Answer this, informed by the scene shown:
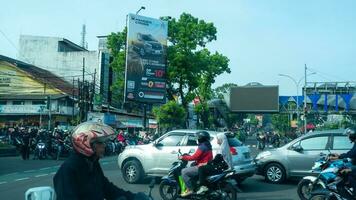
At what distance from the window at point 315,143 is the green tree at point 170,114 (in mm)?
22796

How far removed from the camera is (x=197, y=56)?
119 feet

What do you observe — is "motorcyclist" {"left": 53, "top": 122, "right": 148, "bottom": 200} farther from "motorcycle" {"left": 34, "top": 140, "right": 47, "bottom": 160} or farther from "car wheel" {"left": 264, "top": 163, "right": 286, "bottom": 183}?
"motorcycle" {"left": 34, "top": 140, "right": 47, "bottom": 160}

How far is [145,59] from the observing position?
31.5m

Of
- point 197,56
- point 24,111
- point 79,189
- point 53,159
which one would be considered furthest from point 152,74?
point 79,189

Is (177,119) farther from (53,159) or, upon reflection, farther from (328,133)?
(328,133)

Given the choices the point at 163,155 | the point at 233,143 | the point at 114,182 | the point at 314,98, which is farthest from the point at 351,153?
the point at 314,98

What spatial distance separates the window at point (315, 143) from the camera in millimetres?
12602

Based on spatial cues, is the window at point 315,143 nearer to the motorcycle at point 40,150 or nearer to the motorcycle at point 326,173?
the motorcycle at point 326,173

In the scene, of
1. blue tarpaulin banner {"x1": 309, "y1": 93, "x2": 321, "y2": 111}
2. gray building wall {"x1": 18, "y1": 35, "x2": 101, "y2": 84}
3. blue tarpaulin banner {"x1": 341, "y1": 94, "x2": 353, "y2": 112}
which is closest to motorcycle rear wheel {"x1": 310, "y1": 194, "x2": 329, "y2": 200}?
blue tarpaulin banner {"x1": 309, "y1": 93, "x2": 321, "y2": 111}

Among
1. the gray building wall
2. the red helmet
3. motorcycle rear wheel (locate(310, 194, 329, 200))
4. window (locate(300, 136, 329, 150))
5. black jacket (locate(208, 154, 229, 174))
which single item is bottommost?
motorcycle rear wheel (locate(310, 194, 329, 200))

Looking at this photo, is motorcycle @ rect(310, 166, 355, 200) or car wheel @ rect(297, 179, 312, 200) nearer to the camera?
motorcycle @ rect(310, 166, 355, 200)

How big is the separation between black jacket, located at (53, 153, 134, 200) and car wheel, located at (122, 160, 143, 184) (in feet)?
30.5

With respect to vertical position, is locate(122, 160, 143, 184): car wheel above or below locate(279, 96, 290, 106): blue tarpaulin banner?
below

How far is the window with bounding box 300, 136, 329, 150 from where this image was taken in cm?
1260
